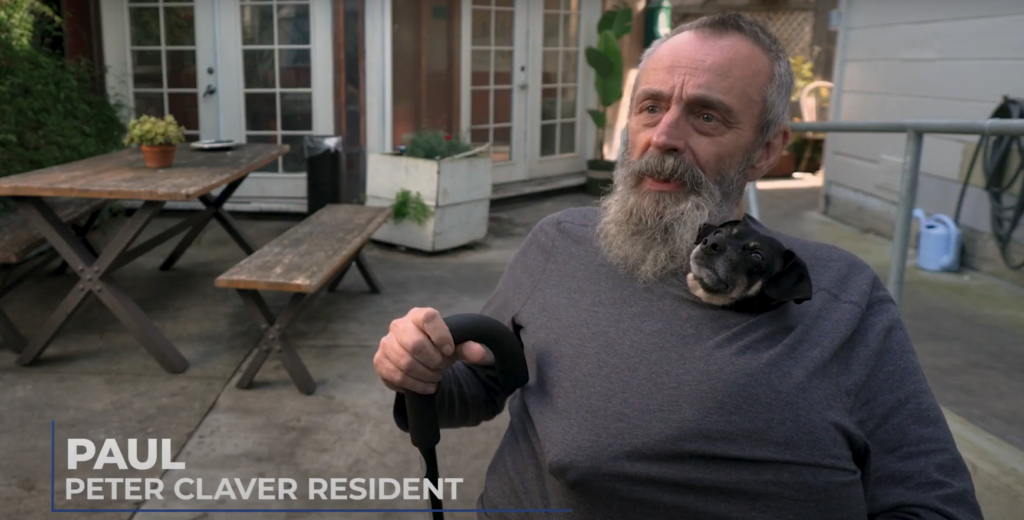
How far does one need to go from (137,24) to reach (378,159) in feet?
7.43

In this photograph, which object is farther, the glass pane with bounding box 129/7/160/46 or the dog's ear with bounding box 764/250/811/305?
the glass pane with bounding box 129/7/160/46

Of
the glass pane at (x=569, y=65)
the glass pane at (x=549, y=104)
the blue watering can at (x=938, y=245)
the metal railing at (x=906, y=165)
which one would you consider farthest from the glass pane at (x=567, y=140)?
the metal railing at (x=906, y=165)

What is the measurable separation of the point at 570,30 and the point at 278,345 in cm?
522

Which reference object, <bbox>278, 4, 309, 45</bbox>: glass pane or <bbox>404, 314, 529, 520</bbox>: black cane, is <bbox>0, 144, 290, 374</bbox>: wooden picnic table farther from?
<bbox>278, 4, 309, 45</bbox>: glass pane

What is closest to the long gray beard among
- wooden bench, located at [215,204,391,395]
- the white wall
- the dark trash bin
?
wooden bench, located at [215,204,391,395]

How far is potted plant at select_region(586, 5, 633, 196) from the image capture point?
754 centimetres

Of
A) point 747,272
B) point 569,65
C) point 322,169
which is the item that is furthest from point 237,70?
point 747,272

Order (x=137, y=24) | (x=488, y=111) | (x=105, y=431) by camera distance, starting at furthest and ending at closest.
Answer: (x=488, y=111), (x=137, y=24), (x=105, y=431)

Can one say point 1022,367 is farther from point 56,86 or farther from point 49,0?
point 49,0

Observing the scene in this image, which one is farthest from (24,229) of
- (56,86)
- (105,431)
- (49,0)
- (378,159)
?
(49,0)

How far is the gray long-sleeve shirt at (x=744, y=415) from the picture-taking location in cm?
120

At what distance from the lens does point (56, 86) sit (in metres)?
5.18

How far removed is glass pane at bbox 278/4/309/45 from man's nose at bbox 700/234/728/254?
5.59 meters

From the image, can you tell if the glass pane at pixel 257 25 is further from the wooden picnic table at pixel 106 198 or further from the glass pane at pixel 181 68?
the wooden picnic table at pixel 106 198
